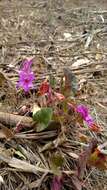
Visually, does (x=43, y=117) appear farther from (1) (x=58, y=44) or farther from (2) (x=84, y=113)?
(1) (x=58, y=44)

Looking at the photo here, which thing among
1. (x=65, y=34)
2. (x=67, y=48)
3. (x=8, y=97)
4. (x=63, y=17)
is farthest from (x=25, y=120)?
(x=63, y=17)

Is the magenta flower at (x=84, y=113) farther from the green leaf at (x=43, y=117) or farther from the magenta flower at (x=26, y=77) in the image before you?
the magenta flower at (x=26, y=77)

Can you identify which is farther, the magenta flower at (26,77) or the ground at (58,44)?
the ground at (58,44)

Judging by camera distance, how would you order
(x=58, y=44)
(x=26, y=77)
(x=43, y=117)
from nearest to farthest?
(x=43, y=117), (x=26, y=77), (x=58, y=44)

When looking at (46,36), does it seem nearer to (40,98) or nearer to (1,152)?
(40,98)

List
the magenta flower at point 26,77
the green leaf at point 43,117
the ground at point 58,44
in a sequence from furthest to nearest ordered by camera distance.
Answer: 1. the ground at point 58,44
2. the magenta flower at point 26,77
3. the green leaf at point 43,117

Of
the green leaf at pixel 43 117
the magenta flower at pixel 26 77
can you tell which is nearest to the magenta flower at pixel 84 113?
the green leaf at pixel 43 117

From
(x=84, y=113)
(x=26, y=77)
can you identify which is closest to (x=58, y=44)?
(x=26, y=77)
